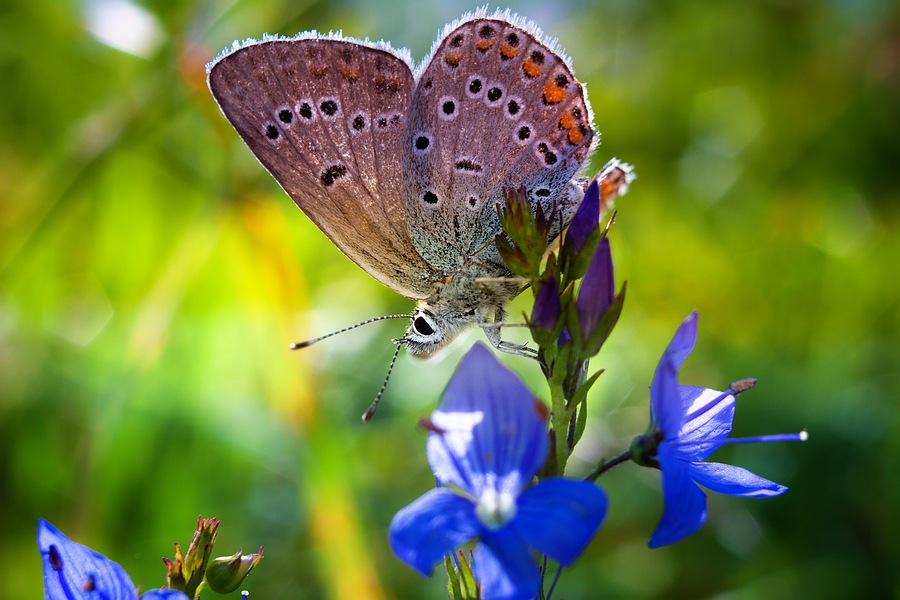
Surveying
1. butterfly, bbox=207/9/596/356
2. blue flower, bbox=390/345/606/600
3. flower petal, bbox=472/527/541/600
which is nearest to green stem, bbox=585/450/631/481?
blue flower, bbox=390/345/606/600

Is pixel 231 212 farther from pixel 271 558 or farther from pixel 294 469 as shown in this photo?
pixel 271 558

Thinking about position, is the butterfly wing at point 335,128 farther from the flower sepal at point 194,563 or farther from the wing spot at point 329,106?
the flower sepal at point 194,563

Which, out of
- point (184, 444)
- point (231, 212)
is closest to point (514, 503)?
point (184, 444)

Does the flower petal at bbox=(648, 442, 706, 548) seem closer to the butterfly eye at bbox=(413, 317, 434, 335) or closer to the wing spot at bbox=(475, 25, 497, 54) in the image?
the butterfly eye at bbox=(413, 317, 434, 335)

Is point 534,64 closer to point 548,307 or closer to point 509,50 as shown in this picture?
point 509,50

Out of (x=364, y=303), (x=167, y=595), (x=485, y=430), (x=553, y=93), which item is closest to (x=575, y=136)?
(x=553, y=93)

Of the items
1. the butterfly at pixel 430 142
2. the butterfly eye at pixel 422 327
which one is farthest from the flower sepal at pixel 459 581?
the butterfly eye at pixel 422 327
